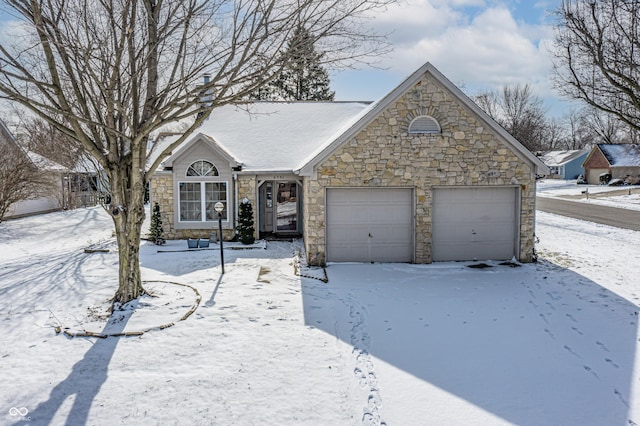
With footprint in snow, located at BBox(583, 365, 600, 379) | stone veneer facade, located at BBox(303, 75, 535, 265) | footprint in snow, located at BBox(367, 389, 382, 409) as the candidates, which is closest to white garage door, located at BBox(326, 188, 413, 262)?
stone veneer facade, located at BBox(303, 75, 535, 265)

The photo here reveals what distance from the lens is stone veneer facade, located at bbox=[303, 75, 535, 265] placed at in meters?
11.0

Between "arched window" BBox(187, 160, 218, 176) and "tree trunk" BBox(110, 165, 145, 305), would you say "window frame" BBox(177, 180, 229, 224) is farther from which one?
"tree trunk" BBox(110, 165, 145, 305)

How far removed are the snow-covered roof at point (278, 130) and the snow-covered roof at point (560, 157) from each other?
4905cm

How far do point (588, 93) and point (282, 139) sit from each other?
1095 centimetres

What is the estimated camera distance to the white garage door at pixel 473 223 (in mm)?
11578

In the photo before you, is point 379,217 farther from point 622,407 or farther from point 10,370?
point 10,370

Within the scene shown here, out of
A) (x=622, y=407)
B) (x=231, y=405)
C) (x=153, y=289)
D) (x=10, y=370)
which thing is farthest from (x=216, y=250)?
(x=622, y=407)

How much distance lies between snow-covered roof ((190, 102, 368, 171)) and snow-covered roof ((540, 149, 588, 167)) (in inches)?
1931

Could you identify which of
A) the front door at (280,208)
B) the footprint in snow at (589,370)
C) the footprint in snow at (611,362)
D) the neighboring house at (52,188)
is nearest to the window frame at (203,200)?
the front door at (280,208)

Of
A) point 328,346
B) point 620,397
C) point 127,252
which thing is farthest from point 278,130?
point 620,397

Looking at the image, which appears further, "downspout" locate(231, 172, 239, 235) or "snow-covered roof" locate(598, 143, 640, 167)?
"snow-covered roof" locate(598, 143, 640, 167)

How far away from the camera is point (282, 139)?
1602 cm

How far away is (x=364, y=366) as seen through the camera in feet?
18.8

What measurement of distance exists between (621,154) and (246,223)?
1837 inches
